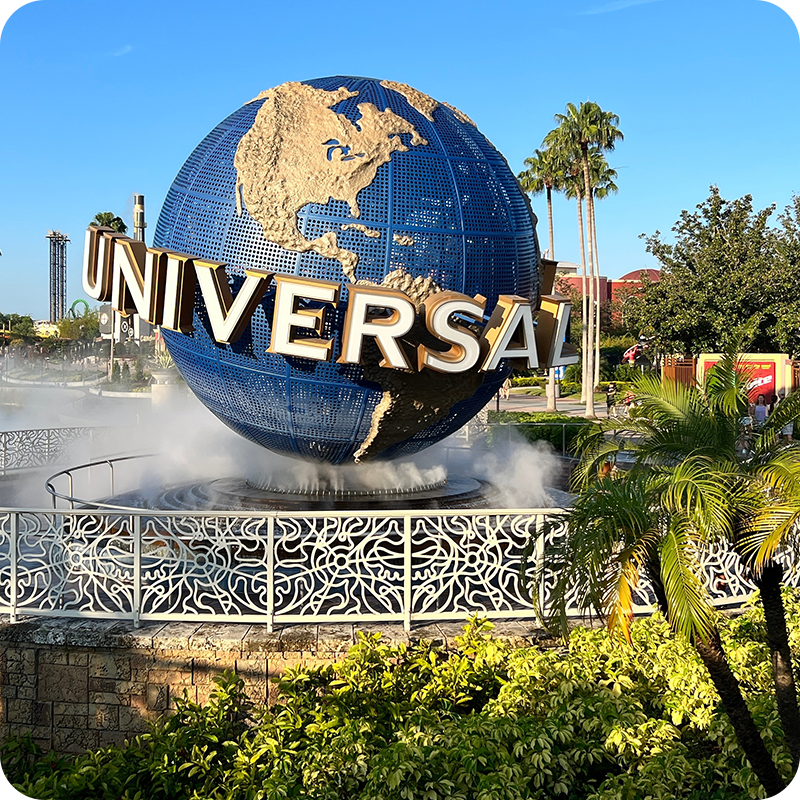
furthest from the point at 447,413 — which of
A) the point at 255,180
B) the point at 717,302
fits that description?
the point at 717,302

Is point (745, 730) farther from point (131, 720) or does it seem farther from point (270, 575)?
point (131, 720)

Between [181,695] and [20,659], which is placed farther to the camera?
[20,659]

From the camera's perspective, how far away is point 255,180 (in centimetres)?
870

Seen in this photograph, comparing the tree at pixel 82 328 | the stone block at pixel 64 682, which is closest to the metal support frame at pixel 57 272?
the tree at pixel 82 328

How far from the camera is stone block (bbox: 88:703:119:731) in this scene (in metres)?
6.88

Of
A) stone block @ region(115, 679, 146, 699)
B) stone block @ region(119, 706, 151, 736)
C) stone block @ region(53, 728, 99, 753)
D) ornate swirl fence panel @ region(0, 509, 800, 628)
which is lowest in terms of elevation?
stone block @ region(53, 728, 99, 753)

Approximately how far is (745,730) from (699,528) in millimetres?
1352

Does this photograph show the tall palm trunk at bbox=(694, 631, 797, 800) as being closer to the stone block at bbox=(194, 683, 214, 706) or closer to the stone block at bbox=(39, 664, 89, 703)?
the stone block at bbox=(194, 683, 214, 706)

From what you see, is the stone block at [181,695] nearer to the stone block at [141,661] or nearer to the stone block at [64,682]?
the stone block at [141,661]

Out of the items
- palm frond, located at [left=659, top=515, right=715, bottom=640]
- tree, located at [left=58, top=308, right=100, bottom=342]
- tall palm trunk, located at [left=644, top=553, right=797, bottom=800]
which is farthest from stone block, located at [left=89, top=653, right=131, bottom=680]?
tree, located at [left=58, top=308, right=100, bottom=342]

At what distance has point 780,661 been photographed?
5.29 metres

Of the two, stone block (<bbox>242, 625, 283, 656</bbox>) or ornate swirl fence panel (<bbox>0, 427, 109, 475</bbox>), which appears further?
ornate swirl fence panel (<bbox>0, 427, 109, 475</bbox>)

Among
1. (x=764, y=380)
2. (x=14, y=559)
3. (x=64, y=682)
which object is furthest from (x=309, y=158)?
(x=764, y=380)

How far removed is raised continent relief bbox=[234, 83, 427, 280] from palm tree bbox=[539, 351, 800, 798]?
4.12 meters
